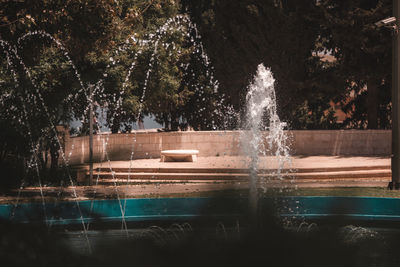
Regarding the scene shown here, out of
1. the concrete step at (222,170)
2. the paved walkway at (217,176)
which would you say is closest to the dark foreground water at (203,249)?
the paved walkway at (217,176)

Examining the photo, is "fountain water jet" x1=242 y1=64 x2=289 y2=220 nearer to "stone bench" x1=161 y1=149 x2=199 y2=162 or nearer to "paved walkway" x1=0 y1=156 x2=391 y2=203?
"stone bench" x1=161 y1=149 x2=199 y2=162

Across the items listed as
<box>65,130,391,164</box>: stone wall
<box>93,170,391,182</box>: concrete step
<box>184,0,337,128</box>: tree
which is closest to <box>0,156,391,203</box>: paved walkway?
<box>93,170,391,182</box>: concrete step

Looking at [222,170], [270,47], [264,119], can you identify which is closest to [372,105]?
[264,119]

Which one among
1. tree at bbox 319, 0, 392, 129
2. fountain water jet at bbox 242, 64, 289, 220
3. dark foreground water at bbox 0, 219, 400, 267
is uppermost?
tree at bbox 319, 0, 392, 129

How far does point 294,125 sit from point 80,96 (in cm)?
1154

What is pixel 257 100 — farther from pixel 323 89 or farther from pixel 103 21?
pixel 103 21

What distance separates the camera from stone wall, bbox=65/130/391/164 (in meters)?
23.0

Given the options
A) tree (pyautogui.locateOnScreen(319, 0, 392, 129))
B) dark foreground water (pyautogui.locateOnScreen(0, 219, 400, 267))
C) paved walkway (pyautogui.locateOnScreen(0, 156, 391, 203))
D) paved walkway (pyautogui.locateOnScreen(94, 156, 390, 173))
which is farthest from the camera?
tree (pyautogui.locateOnScreen(319, 0, 392, 129))

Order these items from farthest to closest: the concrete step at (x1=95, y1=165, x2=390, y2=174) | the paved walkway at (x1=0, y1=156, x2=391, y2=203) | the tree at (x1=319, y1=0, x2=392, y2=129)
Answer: the tree at (x1=319, y1=0, x2=392, y2=129) < the concrete step at (x1=95, y1=165, x2=390, y2=174) < the paved walkway at (x1=0, y1=156, x2=391, y2=203)

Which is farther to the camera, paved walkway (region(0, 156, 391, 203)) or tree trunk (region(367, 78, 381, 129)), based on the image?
tree trunk (region(367, 78, 381, 129))

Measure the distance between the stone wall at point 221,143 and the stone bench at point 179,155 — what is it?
8.16 feet

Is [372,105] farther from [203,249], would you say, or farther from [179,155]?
[203,249]

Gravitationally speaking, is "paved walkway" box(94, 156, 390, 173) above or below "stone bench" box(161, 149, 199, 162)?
below

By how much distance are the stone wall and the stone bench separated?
2.49m
